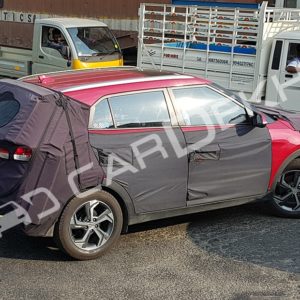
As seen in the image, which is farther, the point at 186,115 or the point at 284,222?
the point at 284,222

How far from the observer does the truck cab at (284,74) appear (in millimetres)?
8898

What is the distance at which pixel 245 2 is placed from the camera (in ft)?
42.9

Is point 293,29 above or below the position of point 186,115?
above

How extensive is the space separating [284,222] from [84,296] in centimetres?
245

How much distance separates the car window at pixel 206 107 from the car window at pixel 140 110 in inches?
6.9

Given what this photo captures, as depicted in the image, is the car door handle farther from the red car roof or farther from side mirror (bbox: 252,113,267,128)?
the red car roof

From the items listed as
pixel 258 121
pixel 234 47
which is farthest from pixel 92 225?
pixel 234 47

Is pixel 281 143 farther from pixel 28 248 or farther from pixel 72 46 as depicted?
pixel 72 46

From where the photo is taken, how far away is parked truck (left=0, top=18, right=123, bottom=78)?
36.3 feet

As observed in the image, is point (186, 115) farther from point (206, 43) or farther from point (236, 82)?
point (206, 43)

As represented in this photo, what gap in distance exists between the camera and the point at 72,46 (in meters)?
11.0

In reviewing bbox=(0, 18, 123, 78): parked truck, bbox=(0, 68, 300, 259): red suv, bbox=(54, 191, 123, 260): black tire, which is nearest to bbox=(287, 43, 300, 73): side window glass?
bbox=(0, 68, 300, 259): red suv

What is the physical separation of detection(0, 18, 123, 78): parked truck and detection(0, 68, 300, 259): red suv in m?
5.68

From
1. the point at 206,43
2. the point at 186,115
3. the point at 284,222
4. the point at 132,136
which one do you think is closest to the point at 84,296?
the point at 132,136
